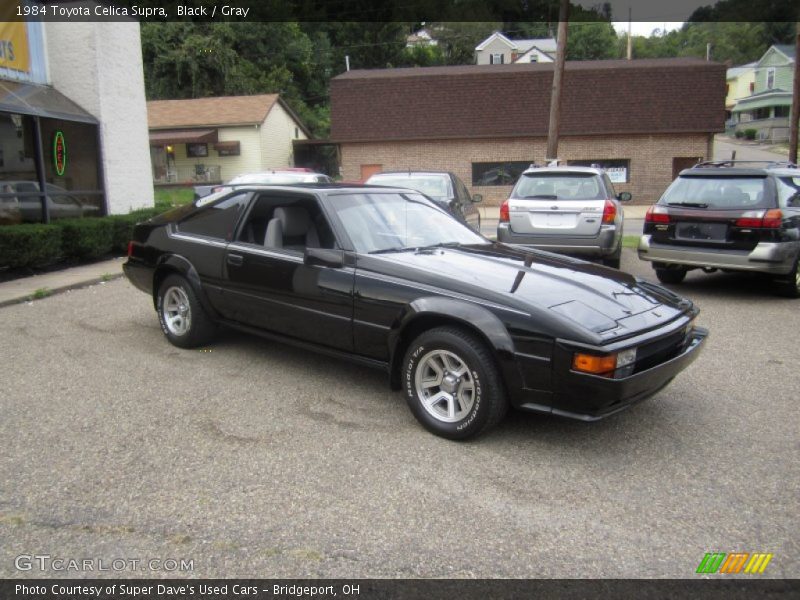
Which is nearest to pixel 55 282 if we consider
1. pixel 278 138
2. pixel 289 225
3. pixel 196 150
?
pixel 289 225

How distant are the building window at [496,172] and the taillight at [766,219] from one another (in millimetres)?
22428

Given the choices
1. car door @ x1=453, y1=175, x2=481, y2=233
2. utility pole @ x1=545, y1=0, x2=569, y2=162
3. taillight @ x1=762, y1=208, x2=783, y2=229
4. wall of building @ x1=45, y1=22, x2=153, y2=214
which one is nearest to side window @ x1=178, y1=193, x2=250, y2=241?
car door @ x1=453, y1=175, x2=481, y2=233

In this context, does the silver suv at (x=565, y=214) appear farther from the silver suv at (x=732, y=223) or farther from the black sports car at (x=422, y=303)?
the black sports car at (x=422, y=303)

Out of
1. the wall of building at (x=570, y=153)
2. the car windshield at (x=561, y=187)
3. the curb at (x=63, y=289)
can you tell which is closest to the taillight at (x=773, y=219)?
the car windshield at (x=561, y=187)

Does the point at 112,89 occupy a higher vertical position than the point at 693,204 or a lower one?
higher

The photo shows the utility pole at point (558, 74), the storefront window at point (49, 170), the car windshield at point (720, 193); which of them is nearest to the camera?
the car windshield at point (720, 193)

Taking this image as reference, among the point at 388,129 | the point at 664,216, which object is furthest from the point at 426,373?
the point at 388,129

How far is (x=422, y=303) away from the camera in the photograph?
4047 mm

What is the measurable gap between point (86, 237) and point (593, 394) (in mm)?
9648

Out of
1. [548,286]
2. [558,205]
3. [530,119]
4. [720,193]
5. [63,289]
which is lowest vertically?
[63,289]

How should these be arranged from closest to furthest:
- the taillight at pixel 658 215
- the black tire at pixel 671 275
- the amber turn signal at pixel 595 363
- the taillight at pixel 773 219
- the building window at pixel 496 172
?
the amber turn signal at pixel 595 363
the taillight at pixel 773 219
the taillight at pixel 658 215
the black tire at pixel 671 275
the building window at pixel 496 172

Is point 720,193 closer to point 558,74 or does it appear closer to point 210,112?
point 558,74

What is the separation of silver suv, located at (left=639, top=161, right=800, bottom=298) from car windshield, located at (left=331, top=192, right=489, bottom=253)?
3.89 metres

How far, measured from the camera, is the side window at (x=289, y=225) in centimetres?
494
